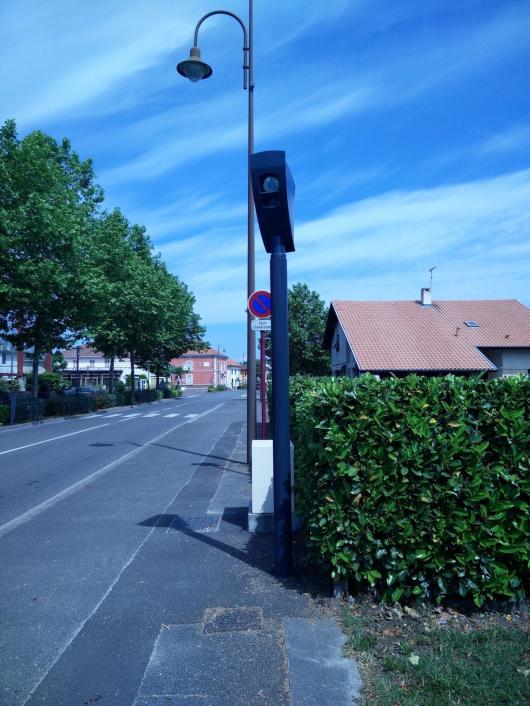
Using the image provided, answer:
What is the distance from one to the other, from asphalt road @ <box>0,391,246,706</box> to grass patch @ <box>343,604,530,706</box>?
4.30 ft

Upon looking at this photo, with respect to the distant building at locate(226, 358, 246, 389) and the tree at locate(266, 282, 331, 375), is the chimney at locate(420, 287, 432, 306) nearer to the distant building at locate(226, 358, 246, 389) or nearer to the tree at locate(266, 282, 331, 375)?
the tree at locate(266, 282, 331, 375)

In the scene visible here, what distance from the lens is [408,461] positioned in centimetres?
399

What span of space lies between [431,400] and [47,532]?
4693 millimetres

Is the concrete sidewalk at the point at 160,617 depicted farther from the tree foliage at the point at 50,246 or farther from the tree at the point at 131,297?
the tree at the point at 131,297

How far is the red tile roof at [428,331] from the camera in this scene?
90.3 ft

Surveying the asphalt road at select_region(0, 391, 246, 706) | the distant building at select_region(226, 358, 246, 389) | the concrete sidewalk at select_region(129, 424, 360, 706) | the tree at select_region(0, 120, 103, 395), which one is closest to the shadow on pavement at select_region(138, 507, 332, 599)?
the concrete sidewalk at select_region(129, 424, 360, 706)

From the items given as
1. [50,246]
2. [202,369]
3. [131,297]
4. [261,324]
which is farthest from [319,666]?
[202,369]

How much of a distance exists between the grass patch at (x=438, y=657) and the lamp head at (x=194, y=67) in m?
8.31

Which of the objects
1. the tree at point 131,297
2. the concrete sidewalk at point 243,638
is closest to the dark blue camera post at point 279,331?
the concrete sidewalk at point 243,638

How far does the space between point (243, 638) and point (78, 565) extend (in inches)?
89.6

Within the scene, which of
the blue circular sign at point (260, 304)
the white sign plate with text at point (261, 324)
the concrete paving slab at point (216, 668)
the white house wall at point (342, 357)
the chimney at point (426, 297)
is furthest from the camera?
the chimney at point (426, 297)

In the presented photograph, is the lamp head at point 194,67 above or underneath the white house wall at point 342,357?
above

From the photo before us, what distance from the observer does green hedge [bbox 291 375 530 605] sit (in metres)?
3.91

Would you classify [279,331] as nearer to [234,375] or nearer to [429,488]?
[429,488]
